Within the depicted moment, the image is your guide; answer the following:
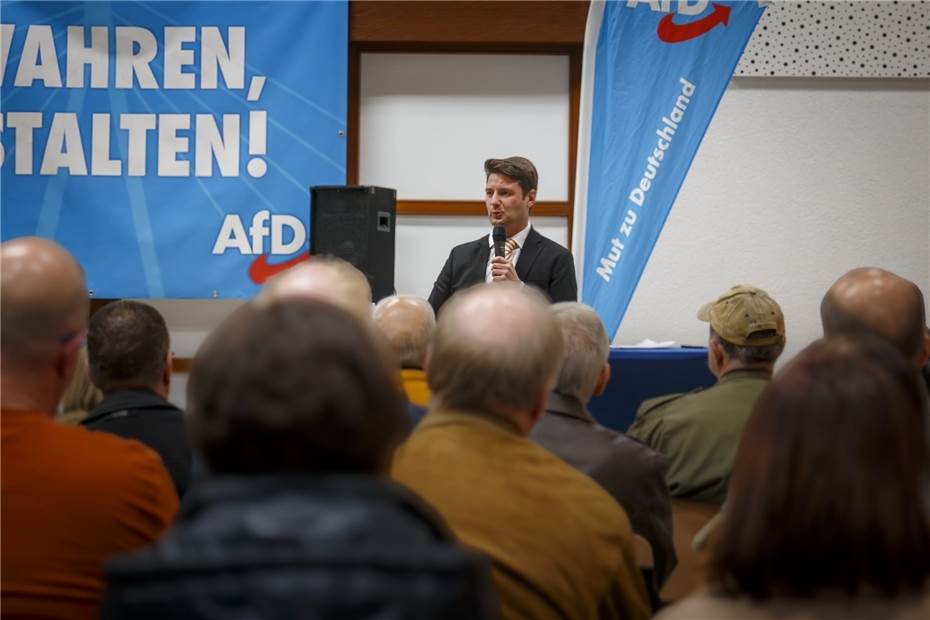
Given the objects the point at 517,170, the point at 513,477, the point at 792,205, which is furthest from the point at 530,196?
the point at 513,477

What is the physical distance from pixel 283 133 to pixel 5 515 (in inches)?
159

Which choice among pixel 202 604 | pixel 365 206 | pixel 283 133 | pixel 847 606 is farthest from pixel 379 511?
pixel 283 133

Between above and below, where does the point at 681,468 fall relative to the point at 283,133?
below

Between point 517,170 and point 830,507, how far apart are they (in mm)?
3616

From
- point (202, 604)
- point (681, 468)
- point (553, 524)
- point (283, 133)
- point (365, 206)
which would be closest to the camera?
point (202, 604)

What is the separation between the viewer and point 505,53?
568 cm

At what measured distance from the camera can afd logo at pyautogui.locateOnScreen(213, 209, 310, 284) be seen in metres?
5.35

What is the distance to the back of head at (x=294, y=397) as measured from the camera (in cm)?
92

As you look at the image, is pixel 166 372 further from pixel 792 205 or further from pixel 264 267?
pixel 792 205

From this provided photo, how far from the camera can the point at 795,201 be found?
5.63 meters

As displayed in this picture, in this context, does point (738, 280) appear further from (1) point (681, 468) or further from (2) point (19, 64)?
(2) point (19, 64)

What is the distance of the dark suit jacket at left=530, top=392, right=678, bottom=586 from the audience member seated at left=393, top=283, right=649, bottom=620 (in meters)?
0.40

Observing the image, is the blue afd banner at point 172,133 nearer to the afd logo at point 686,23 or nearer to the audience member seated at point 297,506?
the afd logo at point 686,23

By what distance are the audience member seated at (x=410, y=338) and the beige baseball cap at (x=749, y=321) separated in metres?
0.74
